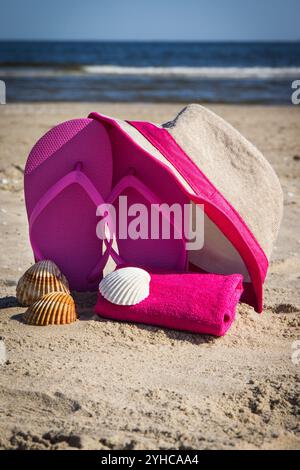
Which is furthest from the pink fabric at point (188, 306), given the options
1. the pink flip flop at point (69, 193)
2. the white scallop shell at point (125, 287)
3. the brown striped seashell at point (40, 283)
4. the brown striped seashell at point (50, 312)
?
the pink flip flop at point (69, 193)

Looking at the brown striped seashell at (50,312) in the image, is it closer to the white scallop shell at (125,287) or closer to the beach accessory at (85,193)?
the white scallop shell at (125,287)

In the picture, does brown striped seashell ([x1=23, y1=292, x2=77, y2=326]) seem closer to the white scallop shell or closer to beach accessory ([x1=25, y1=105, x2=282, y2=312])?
the white scallop shell

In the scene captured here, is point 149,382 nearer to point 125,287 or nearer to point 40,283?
point 125,287

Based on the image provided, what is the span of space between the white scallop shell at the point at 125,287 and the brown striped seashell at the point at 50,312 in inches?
7.8

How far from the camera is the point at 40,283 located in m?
3.09

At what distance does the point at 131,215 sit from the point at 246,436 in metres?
1.57

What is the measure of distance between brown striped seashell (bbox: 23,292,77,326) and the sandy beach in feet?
0.12

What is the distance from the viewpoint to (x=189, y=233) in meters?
3.31

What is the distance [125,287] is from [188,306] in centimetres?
33

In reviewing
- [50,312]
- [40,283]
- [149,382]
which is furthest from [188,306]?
[40,283]

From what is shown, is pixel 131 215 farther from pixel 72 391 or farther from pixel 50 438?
pixel 50 438

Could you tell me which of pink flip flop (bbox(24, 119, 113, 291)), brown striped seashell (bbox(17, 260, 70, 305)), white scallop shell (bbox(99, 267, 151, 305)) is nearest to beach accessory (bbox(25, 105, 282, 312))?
pink flip flop (bbox(24, 119, 113, 291))
